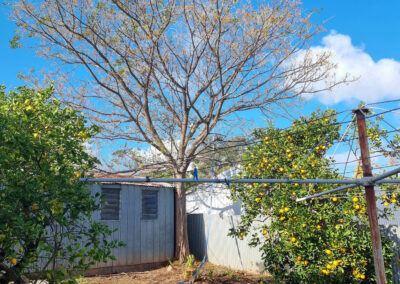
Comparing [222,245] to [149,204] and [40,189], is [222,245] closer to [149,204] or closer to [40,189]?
[149,204]

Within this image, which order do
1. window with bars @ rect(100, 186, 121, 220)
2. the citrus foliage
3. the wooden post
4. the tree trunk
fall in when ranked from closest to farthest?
the wooden post → the citrus foliage → window with bars @ rect(100, 186, 121, 220) → the tree trunk

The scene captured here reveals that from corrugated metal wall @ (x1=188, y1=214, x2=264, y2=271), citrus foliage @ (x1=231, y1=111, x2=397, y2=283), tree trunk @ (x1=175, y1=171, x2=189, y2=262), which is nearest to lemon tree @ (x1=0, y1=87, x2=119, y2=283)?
citrus foliage @ (x1=231, y1=111, x2=397, y2=283)

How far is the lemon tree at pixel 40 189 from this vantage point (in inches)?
134

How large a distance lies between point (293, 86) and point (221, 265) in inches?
279

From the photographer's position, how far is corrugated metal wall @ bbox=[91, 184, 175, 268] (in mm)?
12195

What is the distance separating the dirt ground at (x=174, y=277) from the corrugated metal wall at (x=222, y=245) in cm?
38

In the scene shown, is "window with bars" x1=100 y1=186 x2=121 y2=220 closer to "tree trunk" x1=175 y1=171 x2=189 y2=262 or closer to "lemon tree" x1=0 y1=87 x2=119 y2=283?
"tree trunk" x1=175 y1=171 x2=189 y2=262

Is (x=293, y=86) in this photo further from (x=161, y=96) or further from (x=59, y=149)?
(x=59, y=149)

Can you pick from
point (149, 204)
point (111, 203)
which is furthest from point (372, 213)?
point (149, 204)

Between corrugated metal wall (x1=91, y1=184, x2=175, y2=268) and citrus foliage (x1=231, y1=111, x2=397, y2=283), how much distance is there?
16.5 feet

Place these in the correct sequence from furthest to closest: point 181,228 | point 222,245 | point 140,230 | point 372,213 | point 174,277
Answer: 1. point 181,228
2. point 222,245
3. point 140,230
4. point 174,277
5. point 372,213

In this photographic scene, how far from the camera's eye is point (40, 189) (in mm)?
3660

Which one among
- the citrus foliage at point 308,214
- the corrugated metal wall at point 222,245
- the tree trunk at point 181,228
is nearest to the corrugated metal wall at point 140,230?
the tree trunk at point 181,228

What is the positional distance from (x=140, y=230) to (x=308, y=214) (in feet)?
23.5
